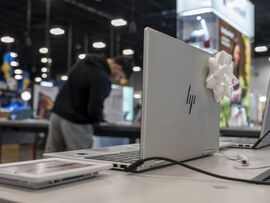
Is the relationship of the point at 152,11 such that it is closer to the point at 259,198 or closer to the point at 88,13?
the point at 88,13

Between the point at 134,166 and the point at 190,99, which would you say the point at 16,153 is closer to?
the point at 190,99

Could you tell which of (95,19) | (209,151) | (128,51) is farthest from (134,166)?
(128,51)

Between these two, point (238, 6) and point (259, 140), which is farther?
point (238, 6)

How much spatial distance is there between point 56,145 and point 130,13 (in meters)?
6.73

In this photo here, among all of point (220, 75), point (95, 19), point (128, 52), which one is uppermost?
point (95, 19)

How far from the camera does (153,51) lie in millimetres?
886

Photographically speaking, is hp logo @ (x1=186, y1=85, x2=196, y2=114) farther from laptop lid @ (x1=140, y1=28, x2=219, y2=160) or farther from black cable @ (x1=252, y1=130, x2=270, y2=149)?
black cable @ (x1=252, y1=130, x2=270, y2=149)

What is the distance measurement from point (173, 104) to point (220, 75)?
26 cm

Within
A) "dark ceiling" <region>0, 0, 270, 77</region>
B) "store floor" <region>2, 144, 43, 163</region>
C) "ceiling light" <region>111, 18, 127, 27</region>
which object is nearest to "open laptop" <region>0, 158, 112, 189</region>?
"store floor" <region>2, 144, 43, 163</region>

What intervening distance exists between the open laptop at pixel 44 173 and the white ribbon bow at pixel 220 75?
1.67 ft

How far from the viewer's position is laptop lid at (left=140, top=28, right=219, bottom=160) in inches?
34.2

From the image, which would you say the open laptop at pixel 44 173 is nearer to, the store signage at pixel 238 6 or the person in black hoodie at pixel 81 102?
the person in black hoodie at pixel 81 102

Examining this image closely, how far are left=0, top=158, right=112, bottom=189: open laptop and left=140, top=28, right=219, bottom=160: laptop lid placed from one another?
0.16 meters

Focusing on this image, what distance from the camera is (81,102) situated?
110 inches
